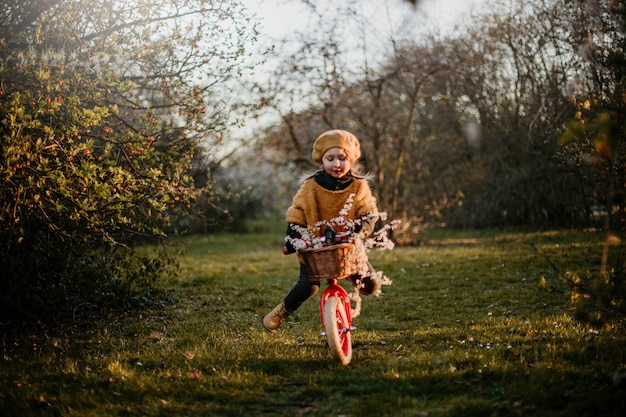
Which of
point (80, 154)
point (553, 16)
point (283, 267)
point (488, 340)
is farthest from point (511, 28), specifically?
point (80, 154)

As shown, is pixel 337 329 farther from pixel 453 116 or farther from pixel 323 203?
pixel 453 116

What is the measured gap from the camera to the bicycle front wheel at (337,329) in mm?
4434

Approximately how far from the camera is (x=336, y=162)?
4.94 metres

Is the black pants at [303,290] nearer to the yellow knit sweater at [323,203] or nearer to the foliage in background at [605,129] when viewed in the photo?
the yellow knit sweater at [323,203]

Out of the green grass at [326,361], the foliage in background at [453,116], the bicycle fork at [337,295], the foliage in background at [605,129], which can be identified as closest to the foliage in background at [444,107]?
the foliage in background at [453,116]

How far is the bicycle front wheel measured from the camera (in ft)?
14.5

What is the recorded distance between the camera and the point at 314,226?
4715 millimetres

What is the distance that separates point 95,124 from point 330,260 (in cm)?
244

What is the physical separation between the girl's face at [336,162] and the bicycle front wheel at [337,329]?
41.9 inches

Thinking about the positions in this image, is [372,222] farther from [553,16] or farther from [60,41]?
[553,16]

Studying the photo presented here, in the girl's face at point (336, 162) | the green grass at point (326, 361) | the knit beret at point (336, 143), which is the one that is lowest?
the green grass at point (326, 361)

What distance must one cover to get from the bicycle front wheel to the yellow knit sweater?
0.67 metres

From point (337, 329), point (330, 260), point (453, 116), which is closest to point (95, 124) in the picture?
point (330, 260)

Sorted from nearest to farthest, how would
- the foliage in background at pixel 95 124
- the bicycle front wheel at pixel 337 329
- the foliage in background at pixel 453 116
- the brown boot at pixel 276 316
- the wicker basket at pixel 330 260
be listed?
1. the wicker basket at pixel 330 260
2. the bicycle front wheel at pixel 337 329
3. the foliage in background at pixel 95 124
4. the brown boot at pixel 276 316
5. the foliage in background at pixel 453 116
